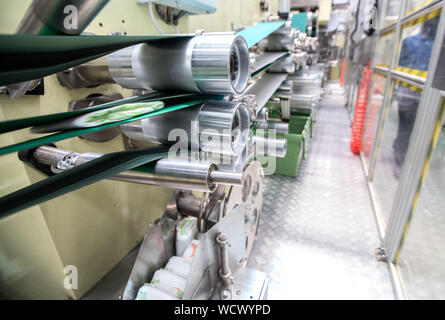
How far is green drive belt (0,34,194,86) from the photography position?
216 mm

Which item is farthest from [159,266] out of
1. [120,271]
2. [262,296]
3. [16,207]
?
[16,207]

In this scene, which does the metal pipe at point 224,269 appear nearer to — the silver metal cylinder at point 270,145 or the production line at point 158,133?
the production line at point 158,133

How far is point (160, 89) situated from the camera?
18.1 inches

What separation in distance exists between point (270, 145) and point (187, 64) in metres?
0.60

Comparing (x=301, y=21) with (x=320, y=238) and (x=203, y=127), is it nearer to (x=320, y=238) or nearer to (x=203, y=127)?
(x=320, y=238)

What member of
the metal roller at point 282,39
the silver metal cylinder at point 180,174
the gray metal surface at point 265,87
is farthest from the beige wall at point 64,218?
the metal roller at point 282,39

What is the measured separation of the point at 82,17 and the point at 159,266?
2.44 ft

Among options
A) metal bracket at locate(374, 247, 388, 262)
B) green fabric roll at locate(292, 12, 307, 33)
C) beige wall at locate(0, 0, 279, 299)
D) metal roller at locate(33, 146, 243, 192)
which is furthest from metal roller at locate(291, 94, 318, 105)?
metal roller at locate(33, 146, 243, 192)

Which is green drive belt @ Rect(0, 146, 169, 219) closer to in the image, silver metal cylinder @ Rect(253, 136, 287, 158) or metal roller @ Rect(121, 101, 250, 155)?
metal roller @ Rect(121, 101, 250, 155)

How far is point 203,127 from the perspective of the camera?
453mm

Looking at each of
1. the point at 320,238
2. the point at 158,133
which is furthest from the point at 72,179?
the point at 320,238

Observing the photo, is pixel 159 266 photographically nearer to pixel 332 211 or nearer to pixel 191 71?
pixel 191 71

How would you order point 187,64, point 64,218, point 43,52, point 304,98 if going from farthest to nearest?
point 304,98 < point 64,218 < point 187,64 < point 43,52

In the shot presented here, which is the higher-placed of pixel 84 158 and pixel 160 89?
pixel 160 89
